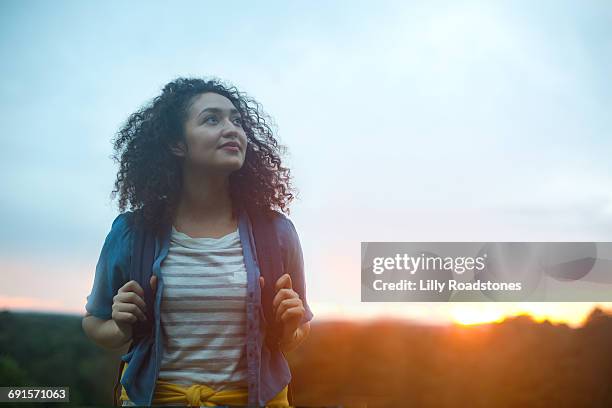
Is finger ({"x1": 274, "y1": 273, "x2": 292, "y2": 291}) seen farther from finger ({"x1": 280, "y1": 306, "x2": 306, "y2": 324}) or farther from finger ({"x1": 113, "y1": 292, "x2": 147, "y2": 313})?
finger ({"x1": 113, "y1": 292, "x2": 147, "y2": 313})

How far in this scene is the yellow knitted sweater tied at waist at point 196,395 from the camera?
7.20 ft

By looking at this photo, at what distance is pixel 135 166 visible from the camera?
241cm

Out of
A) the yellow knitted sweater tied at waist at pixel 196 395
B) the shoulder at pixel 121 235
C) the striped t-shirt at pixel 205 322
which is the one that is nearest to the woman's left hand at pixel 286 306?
the striped t-shirt at pixel 205 322

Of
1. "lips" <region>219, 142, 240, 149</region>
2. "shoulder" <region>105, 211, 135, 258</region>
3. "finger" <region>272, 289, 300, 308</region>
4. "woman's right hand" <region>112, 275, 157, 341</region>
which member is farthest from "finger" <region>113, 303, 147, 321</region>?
"lips" <region>219, 142, 240, 149</region>

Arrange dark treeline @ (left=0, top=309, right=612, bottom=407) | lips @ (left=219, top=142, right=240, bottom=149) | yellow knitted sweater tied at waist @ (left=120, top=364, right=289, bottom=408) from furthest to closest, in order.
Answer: dark treeline @ (left=0, top=309, right=612, bottom=407), lips @ (left=219, top=142, right=240, bottom=149), yellow knitted sweater tied at waist @ (left=120, top=364, right=289, bottom=408)

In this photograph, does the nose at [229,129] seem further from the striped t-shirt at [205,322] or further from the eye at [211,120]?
the striped t-shirt at [205,322]

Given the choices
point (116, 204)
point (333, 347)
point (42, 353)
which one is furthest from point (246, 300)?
point (42, 353)

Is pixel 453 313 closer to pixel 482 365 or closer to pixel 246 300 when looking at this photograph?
pixel 482 365

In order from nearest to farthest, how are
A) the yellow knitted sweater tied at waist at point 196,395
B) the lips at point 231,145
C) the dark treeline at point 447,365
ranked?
the yellow knitted sweater tied at waist at point 196,395 < the lips at point 231,145 < the dark treeline at point 447,365

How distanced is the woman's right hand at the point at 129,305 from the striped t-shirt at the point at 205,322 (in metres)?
0.06

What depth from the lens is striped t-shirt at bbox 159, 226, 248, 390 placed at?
2.22m

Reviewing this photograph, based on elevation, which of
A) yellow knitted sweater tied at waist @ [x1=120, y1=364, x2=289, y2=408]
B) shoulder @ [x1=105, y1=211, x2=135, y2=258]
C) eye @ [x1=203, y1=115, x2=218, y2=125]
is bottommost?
yellow knitted sweater tied at waist @ [x1=120, y1=364, x2=289, y2=408]

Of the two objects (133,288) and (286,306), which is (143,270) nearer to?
(133,288)

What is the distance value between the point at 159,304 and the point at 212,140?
531 millimetres
